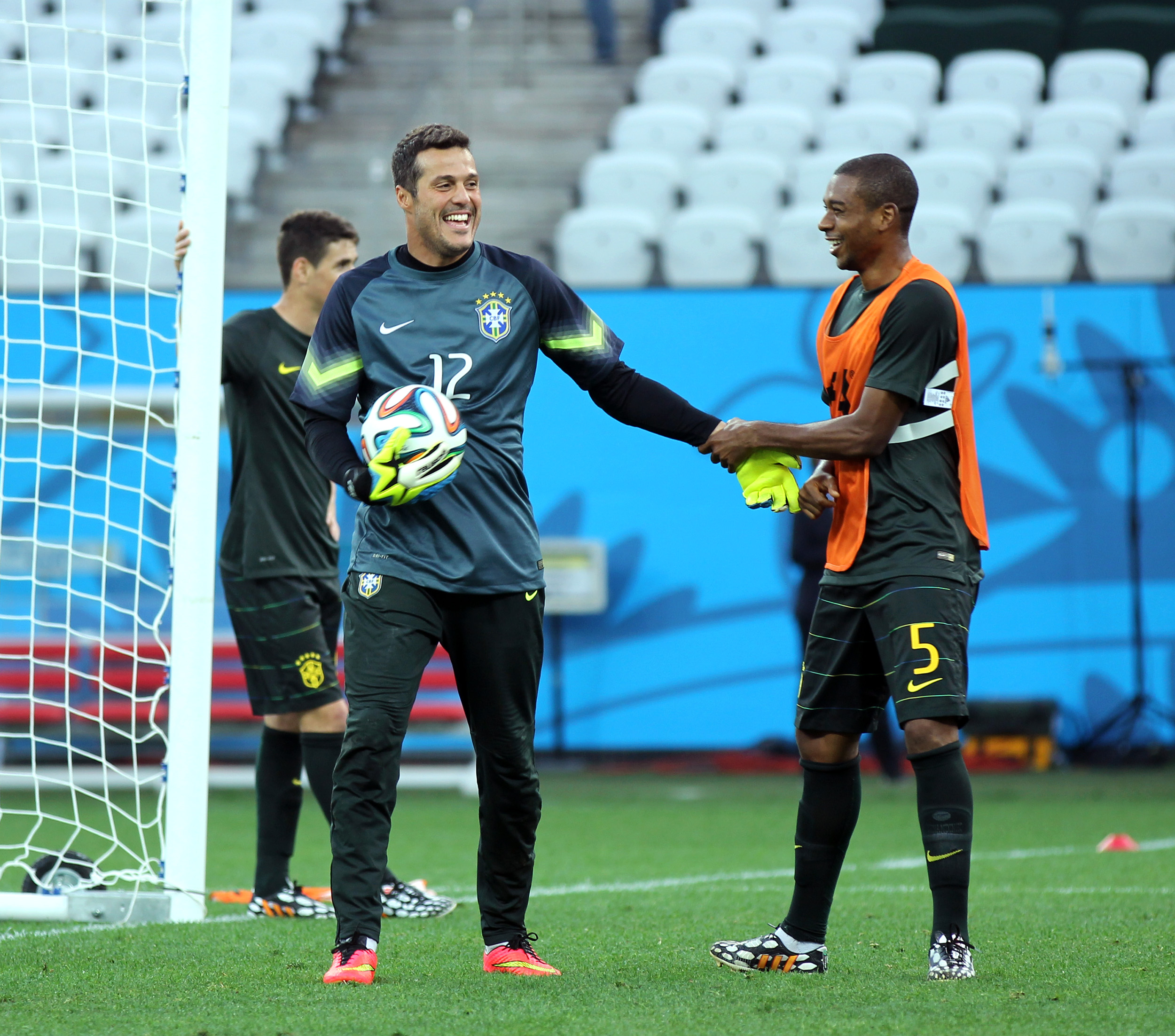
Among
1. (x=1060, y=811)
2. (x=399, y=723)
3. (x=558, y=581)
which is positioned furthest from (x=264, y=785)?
(x=558, y=581)

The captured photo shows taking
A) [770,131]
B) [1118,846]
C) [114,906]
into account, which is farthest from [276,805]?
[770,131]

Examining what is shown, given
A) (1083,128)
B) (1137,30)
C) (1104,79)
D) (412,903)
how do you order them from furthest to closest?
(1137,30) < (1104,79) < (1083,128) < (412,903)

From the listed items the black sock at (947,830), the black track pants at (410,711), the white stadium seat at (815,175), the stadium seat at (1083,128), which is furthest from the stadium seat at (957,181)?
the black track pants at (410,711)

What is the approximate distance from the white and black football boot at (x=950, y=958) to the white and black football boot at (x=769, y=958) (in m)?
0.33

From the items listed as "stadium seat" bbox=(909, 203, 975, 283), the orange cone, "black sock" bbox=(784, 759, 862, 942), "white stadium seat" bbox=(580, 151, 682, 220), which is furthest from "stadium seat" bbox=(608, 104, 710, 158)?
"black sock" bbox=(784, 759, 862, 942)

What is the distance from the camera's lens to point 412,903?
5.27 metres

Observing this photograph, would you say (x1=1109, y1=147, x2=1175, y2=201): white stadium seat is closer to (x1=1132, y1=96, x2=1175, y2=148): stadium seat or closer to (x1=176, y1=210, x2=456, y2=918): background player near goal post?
(x1=1132, y1=96, x2=1175, y2=148): stadium seat

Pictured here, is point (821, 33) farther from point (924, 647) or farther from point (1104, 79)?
point (924, 647)

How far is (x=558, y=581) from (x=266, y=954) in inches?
283

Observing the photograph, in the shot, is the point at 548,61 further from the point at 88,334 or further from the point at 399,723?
the point at 399,723

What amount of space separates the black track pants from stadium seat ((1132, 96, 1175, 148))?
11.1 metres

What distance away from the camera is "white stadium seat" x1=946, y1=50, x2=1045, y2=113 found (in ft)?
47.8

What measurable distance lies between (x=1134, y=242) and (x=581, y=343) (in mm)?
9055

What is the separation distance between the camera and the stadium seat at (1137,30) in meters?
15.0
